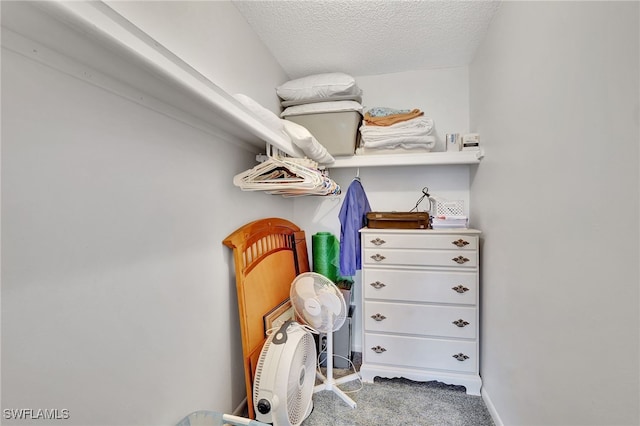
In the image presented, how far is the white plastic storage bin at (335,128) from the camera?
2.14 meters

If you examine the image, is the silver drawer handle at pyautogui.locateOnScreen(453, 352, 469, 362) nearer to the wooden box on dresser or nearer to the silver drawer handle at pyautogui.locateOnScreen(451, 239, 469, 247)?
the wooden box on dresser

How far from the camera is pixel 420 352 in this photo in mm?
1952

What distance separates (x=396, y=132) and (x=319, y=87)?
2.31ft

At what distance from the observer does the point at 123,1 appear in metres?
0.91

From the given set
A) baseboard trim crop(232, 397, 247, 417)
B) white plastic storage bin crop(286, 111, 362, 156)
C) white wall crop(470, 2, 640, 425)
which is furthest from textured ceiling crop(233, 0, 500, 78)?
baseboard trim crop(232, 397, 247, 417)

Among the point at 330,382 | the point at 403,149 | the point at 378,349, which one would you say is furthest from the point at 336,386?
the point at 403,149

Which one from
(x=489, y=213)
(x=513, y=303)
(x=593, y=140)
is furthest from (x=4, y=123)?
(x=489, y=213)

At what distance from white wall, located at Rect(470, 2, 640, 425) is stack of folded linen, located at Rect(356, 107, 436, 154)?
54 centimetres

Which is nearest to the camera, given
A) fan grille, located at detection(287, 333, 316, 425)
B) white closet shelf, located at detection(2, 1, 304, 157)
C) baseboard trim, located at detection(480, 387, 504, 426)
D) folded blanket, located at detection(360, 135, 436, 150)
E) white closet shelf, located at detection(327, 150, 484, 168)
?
white closet shelf, located at detection(2, 1, 304, 157)

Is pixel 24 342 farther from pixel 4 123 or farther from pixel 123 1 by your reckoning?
pixel 123 1

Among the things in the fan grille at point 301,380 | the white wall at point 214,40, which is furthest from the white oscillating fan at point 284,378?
the white wall at point 214,40

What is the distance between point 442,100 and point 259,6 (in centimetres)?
162

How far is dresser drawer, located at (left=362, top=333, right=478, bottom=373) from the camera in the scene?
1.89 m

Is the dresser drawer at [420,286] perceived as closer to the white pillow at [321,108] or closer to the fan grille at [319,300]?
the fan grille at [319,300]
